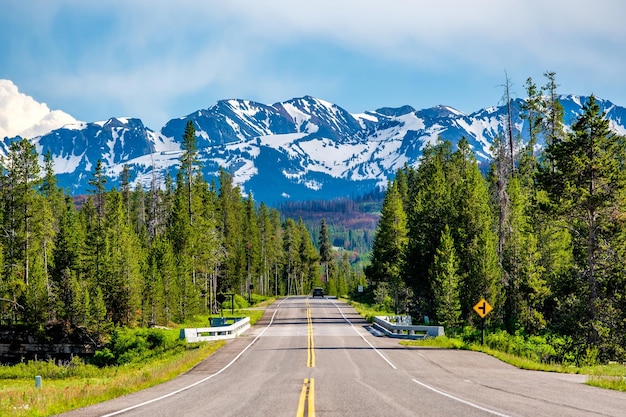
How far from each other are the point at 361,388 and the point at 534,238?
3127cm

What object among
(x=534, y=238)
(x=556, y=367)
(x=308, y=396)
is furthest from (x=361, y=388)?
(x=534, y=238)

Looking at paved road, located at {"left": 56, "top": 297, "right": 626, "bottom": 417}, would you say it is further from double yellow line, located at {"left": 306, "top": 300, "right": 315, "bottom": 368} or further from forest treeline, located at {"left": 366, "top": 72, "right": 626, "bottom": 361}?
forest treeline, located at {"left": 366, "top": 72, "right": 626, "bottom": 361}

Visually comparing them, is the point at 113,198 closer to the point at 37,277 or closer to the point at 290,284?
the point at 37,277

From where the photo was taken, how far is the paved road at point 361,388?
13531 mm

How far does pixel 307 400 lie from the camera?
49.4 ft

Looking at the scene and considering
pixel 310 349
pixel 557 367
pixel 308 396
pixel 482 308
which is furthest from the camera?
pixel 482 308

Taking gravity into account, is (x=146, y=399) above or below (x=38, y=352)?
above

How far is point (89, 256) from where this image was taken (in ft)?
189

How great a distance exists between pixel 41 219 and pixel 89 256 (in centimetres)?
599

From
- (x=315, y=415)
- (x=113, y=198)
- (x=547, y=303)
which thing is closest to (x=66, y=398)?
(x=315, y=415)

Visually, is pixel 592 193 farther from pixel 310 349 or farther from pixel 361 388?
pixel 361 388

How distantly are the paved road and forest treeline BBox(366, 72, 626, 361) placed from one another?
9378 mm

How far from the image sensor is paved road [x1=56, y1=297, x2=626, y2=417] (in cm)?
1353

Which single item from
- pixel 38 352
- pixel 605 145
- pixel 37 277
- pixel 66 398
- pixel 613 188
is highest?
pixel 605 145
